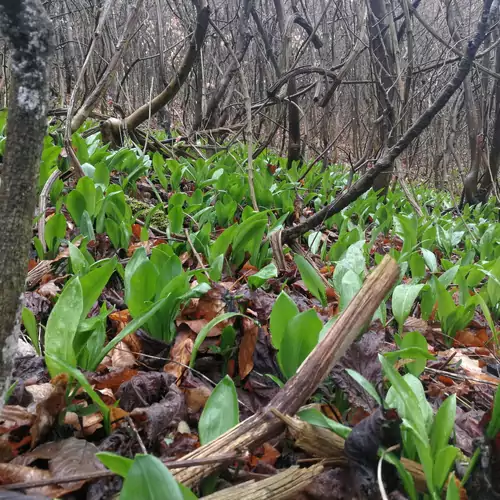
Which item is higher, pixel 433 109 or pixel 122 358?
pixel 433 109

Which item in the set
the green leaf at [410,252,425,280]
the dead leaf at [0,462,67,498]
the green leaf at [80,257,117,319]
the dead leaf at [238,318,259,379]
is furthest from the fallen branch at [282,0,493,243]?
the dead leaf at [0,462,67,498]

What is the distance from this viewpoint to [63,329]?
1.04 m

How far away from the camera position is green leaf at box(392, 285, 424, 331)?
62.9 inches

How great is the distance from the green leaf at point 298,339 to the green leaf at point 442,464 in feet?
1.24

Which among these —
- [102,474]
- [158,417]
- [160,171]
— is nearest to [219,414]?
[158,417]

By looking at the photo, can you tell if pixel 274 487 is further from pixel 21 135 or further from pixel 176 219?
pixel 176 219

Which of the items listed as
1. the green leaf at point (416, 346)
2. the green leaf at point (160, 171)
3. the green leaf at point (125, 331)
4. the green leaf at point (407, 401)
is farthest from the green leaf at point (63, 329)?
the green leaf at point (160, 171)

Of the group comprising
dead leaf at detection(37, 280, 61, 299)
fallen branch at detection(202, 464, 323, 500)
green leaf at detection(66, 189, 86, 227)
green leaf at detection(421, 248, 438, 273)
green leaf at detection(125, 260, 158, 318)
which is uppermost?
green leaf at detection(66, 189, 86, 227)

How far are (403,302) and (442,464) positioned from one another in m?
0.86

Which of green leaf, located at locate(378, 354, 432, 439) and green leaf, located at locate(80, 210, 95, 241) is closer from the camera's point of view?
green leaf, located at locate(378, 354, 432, 439)

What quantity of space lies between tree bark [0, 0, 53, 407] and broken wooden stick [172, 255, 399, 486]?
1.27ft

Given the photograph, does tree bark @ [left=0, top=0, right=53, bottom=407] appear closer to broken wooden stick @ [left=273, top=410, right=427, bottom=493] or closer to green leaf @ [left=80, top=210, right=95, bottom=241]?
broken wooden stick @ [left=273, top=410, right=427, bottom=493]

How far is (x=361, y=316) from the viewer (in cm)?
98

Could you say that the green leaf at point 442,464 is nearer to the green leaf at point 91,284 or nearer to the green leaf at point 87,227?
the green leaf at point 91,284
